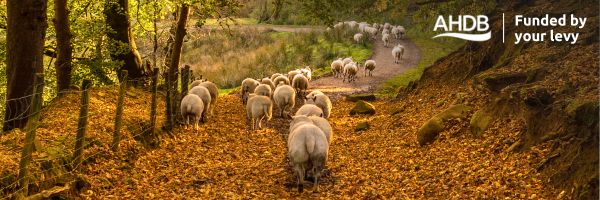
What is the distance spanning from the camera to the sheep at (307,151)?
1004 centimetres

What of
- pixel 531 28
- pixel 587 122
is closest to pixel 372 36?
pixel 531 28

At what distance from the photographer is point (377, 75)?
33.8m

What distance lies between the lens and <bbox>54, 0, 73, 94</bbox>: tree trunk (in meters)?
14.0

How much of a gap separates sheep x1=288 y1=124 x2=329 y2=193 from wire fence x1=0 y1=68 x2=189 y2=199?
351 cm

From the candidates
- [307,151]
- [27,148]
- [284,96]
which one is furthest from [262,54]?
[27,148]

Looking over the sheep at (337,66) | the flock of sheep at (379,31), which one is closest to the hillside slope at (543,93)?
the sheep at (337,66)

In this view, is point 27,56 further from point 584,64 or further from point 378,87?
point 378,87

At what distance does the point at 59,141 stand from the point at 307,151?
15.1ft

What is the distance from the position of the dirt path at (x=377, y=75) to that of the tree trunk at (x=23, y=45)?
17.7m

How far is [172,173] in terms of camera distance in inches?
474

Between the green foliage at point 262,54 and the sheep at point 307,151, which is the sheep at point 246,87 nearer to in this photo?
the green foliage at point 262,54

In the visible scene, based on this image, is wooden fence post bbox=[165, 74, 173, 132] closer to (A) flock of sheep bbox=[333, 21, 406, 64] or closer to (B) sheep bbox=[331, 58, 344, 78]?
(B) sheep bbox=[331, 58, 344, 78]

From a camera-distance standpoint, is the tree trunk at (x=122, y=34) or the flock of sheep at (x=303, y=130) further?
the tree trunk at (x=122, y=34)

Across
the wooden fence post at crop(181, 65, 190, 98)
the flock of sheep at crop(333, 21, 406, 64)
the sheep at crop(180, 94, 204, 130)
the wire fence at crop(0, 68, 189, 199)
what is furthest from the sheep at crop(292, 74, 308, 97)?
the flock of sheep at crop(333, 21, 406, 64)
